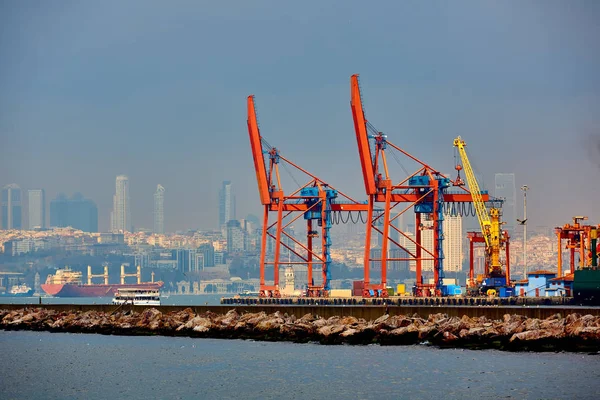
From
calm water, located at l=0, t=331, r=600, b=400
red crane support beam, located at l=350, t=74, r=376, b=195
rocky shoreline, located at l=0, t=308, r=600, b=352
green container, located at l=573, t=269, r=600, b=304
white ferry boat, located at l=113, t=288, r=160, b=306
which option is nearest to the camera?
calm water, located at l=0, t=331, r=600, b=400

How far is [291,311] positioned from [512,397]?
2854 centimetres

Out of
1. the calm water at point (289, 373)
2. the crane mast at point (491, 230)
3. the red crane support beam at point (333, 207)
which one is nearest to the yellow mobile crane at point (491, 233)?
the crane mast at point (491, 230)

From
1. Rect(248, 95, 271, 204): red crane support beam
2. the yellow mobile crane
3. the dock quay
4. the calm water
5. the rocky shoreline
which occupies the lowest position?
the calm water

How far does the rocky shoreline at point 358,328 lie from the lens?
192 ft

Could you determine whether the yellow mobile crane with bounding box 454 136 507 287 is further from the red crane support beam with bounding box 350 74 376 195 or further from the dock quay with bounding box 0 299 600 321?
the dock quay with bounding box 0 299 600 321

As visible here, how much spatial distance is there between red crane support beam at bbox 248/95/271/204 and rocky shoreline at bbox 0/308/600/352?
52.2m

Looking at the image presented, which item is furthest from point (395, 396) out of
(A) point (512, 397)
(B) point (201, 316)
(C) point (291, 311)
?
(B) point (201, 316)

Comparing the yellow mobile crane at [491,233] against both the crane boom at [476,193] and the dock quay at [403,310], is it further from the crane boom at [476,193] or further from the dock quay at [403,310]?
the dock quay at [403,310]

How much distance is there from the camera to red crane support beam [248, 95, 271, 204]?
134750 mm

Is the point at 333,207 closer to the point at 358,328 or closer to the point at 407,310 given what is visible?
the point at 407,310

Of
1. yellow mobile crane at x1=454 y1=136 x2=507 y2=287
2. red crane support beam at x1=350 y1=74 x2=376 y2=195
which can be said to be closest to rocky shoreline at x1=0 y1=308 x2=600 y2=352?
red crane support beam at x1=350 y1=74 x2=376 y2=195

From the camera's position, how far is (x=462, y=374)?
52.1 metres

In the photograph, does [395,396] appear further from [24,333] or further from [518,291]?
[518,291]

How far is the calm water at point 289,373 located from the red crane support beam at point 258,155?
6708 centimetres
